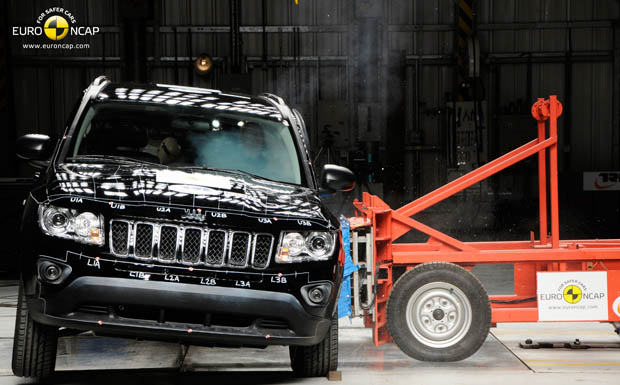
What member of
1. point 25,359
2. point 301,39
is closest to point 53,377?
point 25,359

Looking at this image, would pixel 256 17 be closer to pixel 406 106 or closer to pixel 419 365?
pixel 406 106

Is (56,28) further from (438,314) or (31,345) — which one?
(31,345)

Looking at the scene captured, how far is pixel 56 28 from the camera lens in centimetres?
1938

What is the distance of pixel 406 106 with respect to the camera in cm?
1952

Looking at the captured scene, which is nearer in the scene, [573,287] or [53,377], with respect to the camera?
[53,377]

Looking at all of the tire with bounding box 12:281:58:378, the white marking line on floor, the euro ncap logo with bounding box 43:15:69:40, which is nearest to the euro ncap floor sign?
the euro ncap logo with bounding box 43:15:69:40

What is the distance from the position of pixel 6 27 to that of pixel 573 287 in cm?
1547

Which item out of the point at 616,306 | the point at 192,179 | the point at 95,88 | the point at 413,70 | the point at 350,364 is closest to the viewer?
the point at 192,179

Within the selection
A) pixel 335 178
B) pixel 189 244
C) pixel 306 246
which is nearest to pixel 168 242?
pixel 189 244

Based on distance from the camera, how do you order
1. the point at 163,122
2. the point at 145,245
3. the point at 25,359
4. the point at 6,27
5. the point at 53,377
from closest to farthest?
1. the point at 145,245
2. the point at 25,359
3. the point at 53,377
4. the point at 163,122
5. the point at 6,27

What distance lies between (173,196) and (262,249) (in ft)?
1.85

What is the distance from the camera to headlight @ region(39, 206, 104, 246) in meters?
4.61

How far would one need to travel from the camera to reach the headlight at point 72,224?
461 cm

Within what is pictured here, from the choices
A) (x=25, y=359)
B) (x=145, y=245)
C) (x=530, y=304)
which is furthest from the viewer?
(x=530, y=304)
